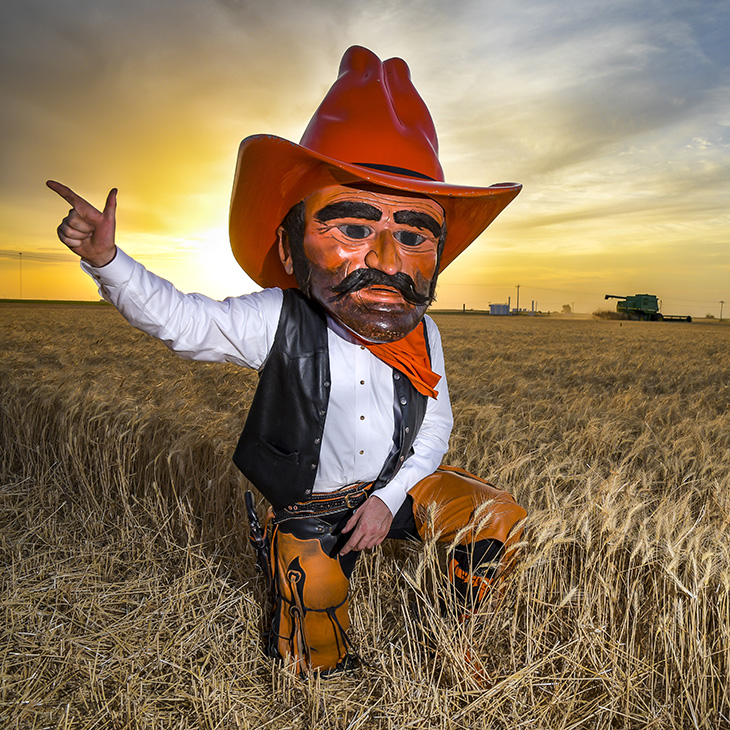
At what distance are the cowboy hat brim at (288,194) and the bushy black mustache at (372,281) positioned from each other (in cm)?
26

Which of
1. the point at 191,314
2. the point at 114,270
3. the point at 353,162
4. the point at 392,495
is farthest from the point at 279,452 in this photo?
the point at 353,162

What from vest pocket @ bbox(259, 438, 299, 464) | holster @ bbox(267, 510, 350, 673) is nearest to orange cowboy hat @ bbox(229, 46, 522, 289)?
vest pocket @ bbox(259, 438, 299, 464)

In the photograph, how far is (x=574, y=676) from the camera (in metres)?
1.85

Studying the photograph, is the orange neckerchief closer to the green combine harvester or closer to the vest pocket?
the vest pocket

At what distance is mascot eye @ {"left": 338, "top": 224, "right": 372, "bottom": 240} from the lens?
72.2 inches

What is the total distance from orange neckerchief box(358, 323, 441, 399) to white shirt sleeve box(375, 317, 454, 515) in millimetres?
104

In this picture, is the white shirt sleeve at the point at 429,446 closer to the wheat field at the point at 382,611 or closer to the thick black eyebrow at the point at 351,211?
the wheat field at the point at 382,611

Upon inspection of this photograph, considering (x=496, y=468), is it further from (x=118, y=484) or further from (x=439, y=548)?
(x=118, y=484)

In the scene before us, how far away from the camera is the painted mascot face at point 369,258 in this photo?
1.79 metres

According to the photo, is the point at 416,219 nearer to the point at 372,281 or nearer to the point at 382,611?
the point at 372,281

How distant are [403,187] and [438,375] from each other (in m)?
→ 0.69

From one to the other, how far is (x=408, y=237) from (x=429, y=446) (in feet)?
2.57

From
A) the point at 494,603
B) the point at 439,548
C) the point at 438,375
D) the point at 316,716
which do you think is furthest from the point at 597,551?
the point at 316,716

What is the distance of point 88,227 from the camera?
156cm
